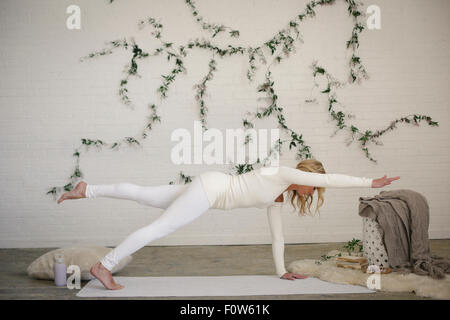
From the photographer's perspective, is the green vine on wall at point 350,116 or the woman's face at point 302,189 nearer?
the woman's face at point 302,189

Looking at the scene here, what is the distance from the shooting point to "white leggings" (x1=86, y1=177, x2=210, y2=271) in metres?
3.30

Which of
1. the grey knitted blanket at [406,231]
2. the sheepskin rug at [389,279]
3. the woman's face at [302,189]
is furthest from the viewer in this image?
the grey knitted blanket at [406,231]

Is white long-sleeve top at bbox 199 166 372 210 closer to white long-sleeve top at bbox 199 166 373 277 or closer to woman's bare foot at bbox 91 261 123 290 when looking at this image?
white long-sleeve top at bbox 199 166 373 277

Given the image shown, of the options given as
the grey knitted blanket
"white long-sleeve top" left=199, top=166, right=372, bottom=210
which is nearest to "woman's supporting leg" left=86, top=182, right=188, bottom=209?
"white long-sleeve top" left=199, top=166, right=372, bottom=210

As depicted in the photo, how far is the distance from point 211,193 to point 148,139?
2.33m

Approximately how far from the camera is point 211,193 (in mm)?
3400

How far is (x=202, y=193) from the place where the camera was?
3387 millimetres

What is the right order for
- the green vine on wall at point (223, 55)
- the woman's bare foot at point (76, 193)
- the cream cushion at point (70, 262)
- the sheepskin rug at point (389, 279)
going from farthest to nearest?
the green vine on wall at point (223, 55) < the cream cushion at point (70, 262) < the woman's bare foot at point (76, 193) < the sheepskin rug at point (389, 279)

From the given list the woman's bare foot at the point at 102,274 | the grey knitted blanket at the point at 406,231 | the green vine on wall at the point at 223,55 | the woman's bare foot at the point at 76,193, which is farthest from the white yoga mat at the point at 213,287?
the green vine on wall at the point at 223,55

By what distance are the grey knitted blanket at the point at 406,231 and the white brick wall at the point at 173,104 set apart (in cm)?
180

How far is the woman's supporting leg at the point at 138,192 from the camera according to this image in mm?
A: 3436

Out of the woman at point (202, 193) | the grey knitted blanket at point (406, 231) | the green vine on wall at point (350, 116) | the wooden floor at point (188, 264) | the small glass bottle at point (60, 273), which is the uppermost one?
the green vine on wall at point (350, 116)

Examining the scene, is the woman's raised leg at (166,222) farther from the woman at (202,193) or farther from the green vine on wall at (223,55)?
the green vine on wall at (223,55)

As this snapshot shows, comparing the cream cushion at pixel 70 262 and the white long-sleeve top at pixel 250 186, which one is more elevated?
the white long-sleeve top at pixel 250 186
